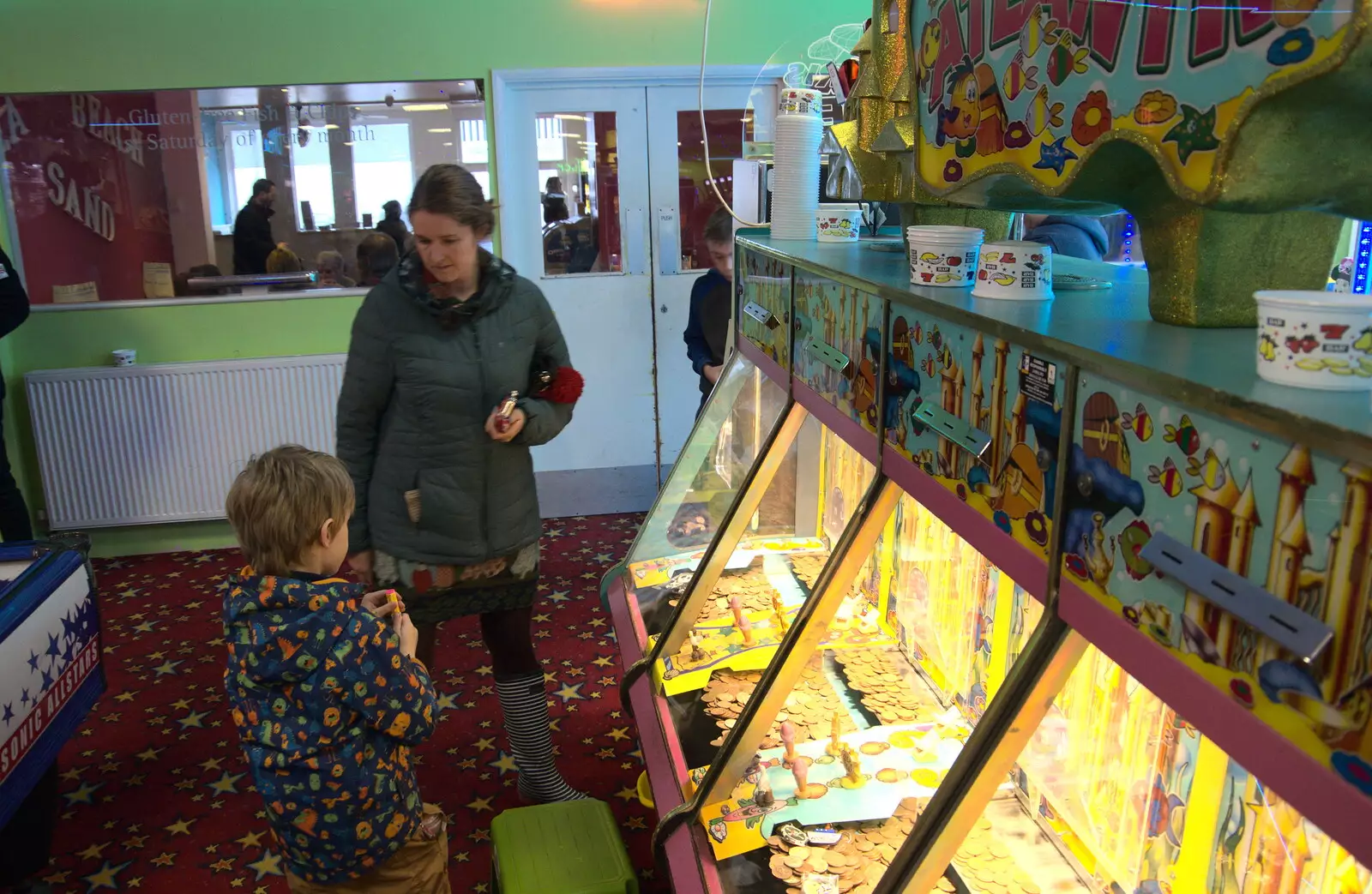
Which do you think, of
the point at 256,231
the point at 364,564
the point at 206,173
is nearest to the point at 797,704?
the point at 364,564

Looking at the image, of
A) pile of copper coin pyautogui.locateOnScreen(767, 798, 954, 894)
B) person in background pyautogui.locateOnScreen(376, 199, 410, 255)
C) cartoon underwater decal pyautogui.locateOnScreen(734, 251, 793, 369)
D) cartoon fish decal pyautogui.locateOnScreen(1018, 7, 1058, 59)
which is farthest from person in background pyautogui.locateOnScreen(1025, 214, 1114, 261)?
person in background pyautogui.locateOnScreen(376, 199, 410, 255)

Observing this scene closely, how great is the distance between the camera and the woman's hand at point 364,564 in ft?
8.13

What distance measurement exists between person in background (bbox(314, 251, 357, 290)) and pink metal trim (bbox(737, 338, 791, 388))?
2970mm

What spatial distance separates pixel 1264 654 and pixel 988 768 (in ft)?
1.53

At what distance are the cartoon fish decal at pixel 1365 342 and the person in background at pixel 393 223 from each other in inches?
188

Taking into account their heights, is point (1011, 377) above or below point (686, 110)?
below

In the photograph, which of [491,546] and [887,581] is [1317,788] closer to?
[887,581]

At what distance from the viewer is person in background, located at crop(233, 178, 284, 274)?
16.1ft

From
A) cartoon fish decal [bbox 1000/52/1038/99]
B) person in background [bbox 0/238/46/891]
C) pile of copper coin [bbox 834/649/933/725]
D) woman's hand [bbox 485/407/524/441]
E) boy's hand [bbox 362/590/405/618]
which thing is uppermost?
cartoon fish decal [bbox 1000/52/1038/99]

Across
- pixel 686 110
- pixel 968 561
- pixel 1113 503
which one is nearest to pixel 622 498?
pixel 686 110

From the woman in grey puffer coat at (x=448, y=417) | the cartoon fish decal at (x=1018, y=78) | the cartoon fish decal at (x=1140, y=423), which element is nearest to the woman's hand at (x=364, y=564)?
the woman in grey puffer coat at (x=448, y=417)

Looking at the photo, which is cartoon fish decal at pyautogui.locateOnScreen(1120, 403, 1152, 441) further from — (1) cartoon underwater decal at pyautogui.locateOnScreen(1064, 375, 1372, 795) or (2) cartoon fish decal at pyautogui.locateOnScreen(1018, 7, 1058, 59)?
(2) cartoon fish decal at pyautogui.locateOnScreen(1018, 7, 1058, 59)

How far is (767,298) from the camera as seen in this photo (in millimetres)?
2445

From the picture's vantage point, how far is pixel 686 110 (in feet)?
17.0
